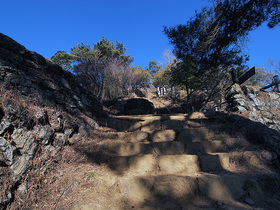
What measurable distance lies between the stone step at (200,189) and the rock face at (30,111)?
1510 millimetres

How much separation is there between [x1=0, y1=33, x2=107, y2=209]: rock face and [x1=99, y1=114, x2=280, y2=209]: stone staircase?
105 centimetres

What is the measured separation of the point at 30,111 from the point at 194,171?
321 cm

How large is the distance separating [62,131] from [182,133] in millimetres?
2982

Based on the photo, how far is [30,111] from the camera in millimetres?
2764

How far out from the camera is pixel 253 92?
31.5 feet

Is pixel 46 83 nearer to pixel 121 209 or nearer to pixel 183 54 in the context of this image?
pixel 121 209

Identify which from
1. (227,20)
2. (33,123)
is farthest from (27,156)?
(227,20)

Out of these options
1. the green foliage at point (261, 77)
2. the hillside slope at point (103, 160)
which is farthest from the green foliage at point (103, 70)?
the green foliage at point (261, 77)

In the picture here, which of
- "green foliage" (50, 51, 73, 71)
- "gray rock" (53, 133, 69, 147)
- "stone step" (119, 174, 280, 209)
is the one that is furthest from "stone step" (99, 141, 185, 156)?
"green foliage" (50, 51, 73, 71)

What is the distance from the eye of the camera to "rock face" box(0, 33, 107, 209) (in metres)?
2.15

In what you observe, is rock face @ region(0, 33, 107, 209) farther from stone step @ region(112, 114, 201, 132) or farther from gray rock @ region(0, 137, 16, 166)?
stone step @ region(112, 114, 201, 132)

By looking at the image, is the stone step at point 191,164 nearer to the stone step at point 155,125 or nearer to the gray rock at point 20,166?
the gray rock at point 20,166

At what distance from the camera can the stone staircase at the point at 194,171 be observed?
2.50 metres

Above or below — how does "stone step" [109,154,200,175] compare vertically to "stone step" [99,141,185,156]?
below
